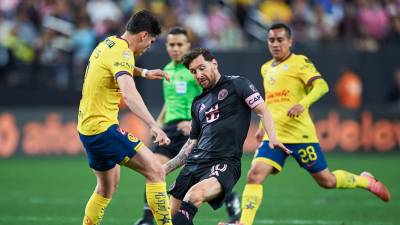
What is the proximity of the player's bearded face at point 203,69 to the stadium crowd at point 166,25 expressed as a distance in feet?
36.9

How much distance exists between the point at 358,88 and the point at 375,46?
4.26 feet

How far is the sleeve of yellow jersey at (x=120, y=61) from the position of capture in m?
8.18

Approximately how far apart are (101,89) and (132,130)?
11.4 m

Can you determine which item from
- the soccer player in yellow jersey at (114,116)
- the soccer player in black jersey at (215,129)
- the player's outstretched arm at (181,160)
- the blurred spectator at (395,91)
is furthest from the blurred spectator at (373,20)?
the soccer player in yellow jersey at (114,116)

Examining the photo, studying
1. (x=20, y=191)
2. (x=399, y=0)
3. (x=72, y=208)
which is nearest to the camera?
(x=72, y=208)

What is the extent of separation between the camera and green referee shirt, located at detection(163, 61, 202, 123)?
11.0 meters

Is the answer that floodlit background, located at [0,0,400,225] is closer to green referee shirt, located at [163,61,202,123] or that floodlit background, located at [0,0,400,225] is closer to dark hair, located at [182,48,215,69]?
green referee shirt, located at [163,61,202,123]

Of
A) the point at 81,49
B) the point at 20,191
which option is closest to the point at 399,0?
the point at 81,49

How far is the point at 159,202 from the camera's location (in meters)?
8.37

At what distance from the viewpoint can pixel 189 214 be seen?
322 inches

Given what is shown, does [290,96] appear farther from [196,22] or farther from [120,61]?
[196,22]

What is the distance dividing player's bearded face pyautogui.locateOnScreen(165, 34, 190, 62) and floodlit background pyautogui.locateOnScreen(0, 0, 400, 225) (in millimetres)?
6454

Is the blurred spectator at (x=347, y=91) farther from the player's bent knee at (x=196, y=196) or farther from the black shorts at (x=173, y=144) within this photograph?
the player's bent knee at (x=196, y=196)

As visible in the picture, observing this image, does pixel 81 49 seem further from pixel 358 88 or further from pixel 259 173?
pixel 259 173
